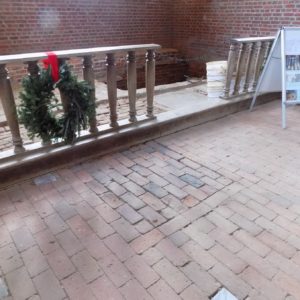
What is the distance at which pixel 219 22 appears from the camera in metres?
6.20

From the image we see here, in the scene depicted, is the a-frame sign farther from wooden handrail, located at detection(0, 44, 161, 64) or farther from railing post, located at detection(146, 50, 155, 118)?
wooden handrail, located at detection(0, 44, 161, 64)

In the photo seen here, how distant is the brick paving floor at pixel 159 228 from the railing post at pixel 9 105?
0.36 m

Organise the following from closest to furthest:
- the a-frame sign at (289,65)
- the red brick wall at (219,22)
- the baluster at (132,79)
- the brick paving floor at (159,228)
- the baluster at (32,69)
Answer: the brick paving floor at (159,228), the baluster at (32,69), the baluster at (132,79), the a-frame sign at (289,65), the red brick wall at (219,22)

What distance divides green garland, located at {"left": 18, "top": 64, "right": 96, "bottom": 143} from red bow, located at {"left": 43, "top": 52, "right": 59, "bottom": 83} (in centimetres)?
3

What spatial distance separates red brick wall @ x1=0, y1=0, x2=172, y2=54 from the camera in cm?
505

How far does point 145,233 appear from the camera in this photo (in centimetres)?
175

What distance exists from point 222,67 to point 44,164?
8.56ft

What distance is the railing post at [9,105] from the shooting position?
2.02 meters

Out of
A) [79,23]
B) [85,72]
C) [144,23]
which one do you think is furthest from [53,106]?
[144,23]

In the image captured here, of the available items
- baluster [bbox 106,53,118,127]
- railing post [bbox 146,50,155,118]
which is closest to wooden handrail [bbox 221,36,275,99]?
railing post [bbox 146,50,155,118]

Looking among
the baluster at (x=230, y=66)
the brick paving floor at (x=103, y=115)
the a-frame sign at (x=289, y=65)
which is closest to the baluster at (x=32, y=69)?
the brick paving floor at (x=103, y=115)

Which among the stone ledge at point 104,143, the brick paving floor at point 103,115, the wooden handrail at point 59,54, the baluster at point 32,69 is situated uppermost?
the wooden handrail at point 59,54

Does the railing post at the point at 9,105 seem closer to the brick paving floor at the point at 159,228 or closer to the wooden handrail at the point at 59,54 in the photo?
the wooden handrail at the point at 59,54

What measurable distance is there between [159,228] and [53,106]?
3.90 ft
